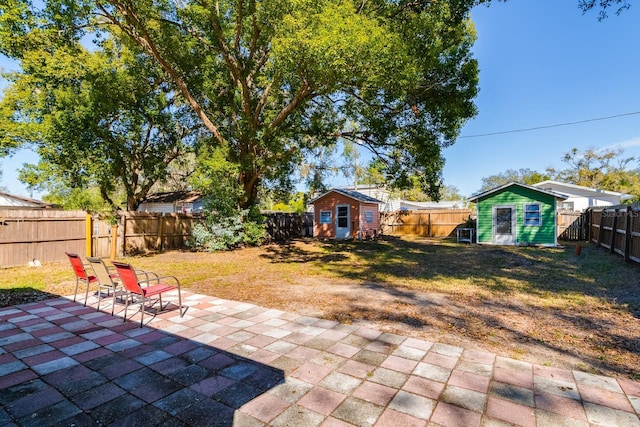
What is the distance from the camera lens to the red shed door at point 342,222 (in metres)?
20.1

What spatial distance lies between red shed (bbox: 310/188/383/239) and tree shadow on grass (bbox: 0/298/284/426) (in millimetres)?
15875

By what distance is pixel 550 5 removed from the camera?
11.0 meters

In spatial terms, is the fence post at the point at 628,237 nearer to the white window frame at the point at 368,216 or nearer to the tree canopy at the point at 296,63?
the tree canopy at the point at 296,63

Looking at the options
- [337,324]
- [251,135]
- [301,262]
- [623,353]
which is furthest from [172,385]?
[251,135]

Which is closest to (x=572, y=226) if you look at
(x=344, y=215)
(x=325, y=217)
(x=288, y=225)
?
(x=344, y=215)

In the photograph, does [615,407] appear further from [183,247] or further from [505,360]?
[183,247]

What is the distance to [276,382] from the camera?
9.38ft

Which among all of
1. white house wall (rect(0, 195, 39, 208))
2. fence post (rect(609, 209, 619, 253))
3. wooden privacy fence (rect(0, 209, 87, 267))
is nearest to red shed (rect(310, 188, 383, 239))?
fence post (rect(609, 209, 619, 253))

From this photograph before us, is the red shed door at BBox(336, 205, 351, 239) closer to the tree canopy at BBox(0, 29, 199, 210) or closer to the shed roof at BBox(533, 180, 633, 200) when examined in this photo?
the tree canopy at BBox(0, 29, 199, 210)

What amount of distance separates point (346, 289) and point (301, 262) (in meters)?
4.13

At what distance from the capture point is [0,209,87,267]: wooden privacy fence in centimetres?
907

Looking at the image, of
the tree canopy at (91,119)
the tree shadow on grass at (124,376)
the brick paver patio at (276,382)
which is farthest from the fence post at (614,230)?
the tree canopy at (91,119)

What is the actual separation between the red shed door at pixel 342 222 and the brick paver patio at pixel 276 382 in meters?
15.9

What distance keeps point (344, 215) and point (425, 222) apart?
615 cm
